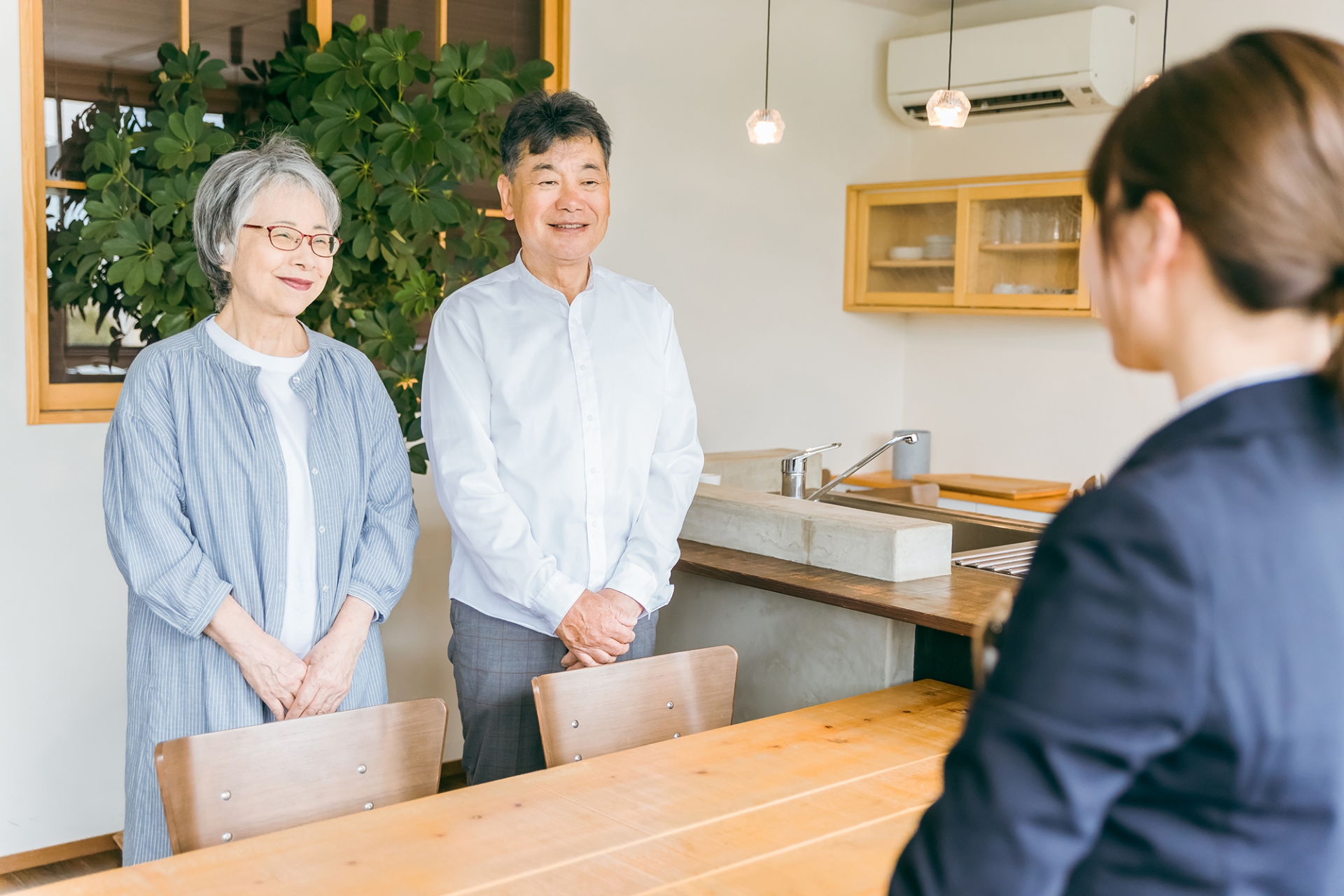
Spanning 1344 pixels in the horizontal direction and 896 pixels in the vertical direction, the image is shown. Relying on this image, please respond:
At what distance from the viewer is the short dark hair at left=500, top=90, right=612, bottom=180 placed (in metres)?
2.26

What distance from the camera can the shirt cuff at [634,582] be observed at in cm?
222

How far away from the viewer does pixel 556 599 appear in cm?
214

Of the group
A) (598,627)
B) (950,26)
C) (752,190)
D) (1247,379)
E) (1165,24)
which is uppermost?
(950,26)

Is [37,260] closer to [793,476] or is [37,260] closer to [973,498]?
[793,476]

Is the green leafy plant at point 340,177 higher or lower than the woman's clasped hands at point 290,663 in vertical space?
higher

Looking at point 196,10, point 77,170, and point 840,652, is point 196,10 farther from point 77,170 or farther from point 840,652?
point 840,652

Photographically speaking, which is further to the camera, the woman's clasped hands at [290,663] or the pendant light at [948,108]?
the pendant light at [948,108]

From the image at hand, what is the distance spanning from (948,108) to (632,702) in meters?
2.51

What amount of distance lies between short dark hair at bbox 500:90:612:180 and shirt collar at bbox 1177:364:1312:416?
70.0 inches

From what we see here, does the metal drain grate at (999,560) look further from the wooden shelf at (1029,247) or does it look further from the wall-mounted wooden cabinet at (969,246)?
the wooden shelf at (1029,247)

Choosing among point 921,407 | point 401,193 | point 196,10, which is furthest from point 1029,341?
point 196,10

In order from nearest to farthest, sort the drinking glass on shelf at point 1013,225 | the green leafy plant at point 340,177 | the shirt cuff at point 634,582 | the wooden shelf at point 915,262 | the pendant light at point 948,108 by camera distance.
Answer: the shirt cuff at point 634,582, the green leafy plant at point 340,177, the pendant light at point 948,108, the drinking glass on shelf at point 1013,225, the wooden shelf at point 915,262

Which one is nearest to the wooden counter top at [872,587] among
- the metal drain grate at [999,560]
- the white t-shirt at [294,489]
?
the metal drain grate at [999,560]

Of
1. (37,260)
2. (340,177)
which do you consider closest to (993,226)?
(340,177)
